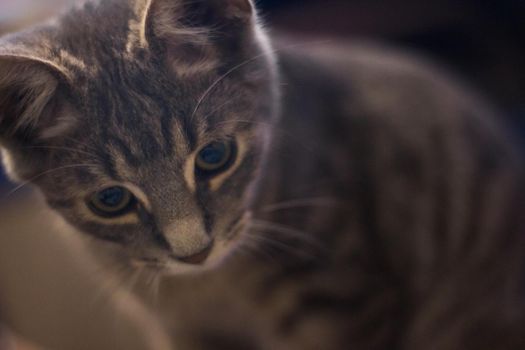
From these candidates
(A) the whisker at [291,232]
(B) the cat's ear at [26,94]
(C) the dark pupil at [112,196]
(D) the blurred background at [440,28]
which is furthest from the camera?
(D) the blurred background at [440,28]

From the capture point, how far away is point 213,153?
0.95 metres

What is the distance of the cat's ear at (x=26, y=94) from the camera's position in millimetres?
801

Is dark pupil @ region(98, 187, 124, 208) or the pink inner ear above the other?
the pink inner ear

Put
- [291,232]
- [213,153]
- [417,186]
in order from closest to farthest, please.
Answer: [213,153], [291,232], [417,186]

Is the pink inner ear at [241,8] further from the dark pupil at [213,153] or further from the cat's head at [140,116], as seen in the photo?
the dark pupil at [213,153]

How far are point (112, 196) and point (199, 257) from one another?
164 mm

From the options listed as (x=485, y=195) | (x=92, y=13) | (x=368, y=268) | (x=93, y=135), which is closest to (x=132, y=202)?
(x=93, y=135)

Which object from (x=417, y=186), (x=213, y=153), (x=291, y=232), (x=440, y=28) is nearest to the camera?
(x=213, y=153)

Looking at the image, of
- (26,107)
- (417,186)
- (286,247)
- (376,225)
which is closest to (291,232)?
(286,247)

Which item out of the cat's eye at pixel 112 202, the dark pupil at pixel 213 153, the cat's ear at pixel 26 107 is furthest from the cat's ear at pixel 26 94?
the dark pupil at pixel 213 153

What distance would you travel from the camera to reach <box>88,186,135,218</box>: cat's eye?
92 cm

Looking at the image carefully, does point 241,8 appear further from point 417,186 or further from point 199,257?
point 417,186

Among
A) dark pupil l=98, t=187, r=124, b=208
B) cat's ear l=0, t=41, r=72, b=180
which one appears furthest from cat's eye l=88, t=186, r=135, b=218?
cat's ear l=0, t=41, r=72, b=180

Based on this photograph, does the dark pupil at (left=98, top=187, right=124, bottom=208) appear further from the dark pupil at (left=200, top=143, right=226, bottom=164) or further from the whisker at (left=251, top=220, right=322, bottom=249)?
the whisker at (left=251, top=220, right=322, bottom=249)
